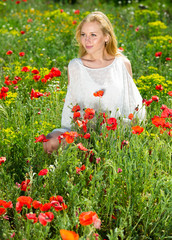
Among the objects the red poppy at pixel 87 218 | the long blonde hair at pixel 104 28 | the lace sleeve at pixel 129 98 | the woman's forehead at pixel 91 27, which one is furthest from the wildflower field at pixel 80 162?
the woman's forehead at pixel 91 27

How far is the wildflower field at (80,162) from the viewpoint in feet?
6.09

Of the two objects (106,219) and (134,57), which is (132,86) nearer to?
(106,219)

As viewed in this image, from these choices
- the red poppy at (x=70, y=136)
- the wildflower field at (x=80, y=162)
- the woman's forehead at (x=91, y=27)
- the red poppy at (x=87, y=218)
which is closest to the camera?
the red poppy at (x=87, y=218)

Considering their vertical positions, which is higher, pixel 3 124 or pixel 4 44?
pixel 4 44

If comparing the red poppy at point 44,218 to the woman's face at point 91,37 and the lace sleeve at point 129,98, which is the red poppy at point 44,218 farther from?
the woman's face at point 91,37

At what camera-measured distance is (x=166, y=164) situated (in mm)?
2373

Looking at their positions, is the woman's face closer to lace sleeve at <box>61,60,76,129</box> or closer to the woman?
the woman

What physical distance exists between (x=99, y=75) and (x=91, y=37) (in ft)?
1.09

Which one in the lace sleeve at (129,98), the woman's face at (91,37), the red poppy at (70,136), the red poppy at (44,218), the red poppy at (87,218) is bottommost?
the red poppy at (44,218)

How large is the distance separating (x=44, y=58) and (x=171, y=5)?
6480 millimetres

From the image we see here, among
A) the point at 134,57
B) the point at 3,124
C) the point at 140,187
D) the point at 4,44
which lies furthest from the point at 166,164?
the point at 4,44

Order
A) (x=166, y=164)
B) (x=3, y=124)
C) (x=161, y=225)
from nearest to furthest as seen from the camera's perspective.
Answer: (x=161, y=225), (x=166, y=164), (x=3, y=124)

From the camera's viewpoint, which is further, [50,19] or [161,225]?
[50,19]

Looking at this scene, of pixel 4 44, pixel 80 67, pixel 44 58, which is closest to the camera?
pixel 80 67
